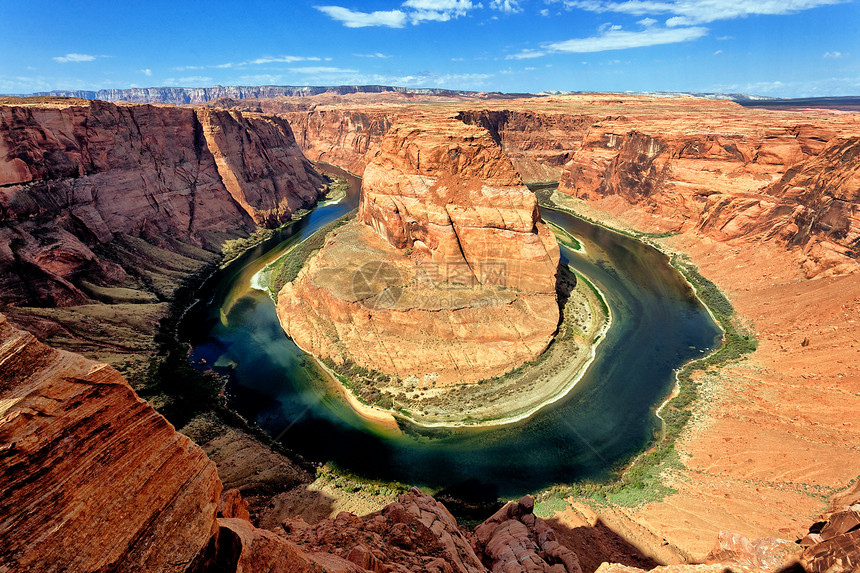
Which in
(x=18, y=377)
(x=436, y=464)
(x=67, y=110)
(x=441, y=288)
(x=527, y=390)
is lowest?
(x=436, y=464)

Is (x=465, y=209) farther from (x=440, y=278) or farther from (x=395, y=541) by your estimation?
(x=395, y=541)

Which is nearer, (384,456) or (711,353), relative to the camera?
(384,456)

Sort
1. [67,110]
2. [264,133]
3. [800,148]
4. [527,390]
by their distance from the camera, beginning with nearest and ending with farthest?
[527,390]
[67,110]
[800,148]
[264,133]

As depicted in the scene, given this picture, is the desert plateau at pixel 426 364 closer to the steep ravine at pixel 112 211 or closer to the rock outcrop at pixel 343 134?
the steep ravine at pixel 112 211

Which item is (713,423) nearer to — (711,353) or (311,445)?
(711,353)

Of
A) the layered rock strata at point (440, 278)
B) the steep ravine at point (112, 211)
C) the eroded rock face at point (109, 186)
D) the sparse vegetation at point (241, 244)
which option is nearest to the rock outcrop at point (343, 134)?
the eroded rock face at point (109, 186)

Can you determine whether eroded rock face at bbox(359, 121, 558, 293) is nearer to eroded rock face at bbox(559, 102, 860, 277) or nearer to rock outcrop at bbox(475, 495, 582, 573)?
rock outcrop at bbox(475, 495, 582, 573)

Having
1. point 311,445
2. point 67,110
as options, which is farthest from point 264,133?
point 311,445
